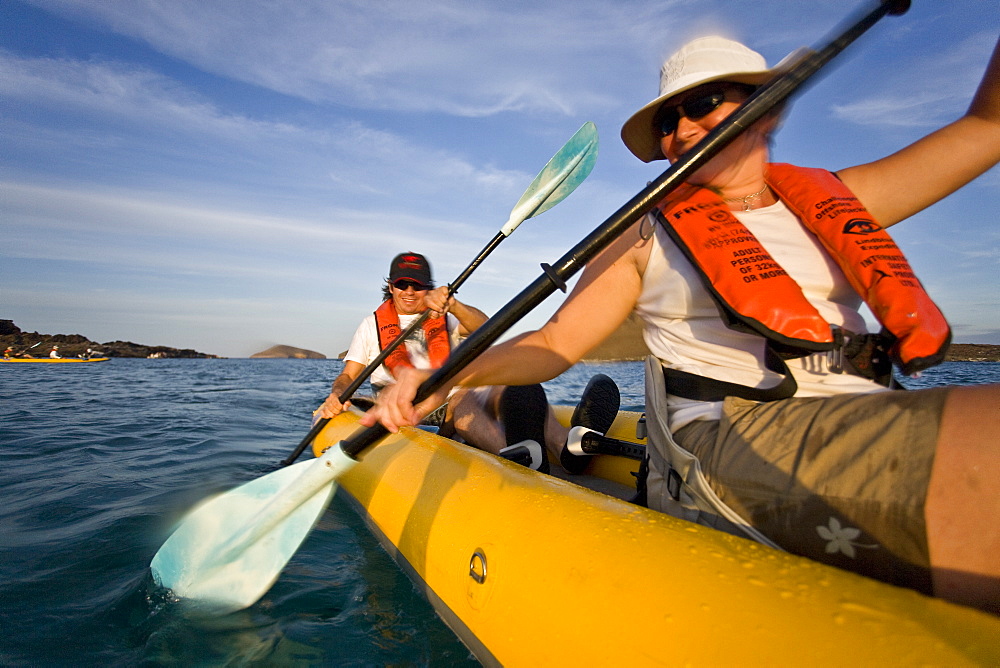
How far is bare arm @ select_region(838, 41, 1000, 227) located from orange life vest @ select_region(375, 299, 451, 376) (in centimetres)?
337

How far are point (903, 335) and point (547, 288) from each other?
0.88 m

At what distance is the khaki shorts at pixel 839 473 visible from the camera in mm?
989

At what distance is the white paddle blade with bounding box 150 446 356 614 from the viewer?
7.18ft

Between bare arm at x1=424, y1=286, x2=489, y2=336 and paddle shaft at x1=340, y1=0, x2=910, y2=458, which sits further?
bare arm at x1=424, y1=286, x2=489, y2=336

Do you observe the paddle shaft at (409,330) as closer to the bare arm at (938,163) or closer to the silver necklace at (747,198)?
the silver necklace at (747,198)

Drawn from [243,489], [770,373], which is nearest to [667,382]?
[770,373]

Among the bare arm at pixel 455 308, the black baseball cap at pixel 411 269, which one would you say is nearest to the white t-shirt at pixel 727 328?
the bare arm at pixel 455 308

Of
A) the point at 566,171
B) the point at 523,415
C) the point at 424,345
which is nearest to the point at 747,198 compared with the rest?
the point at 566,171

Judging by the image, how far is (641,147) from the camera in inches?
73.1

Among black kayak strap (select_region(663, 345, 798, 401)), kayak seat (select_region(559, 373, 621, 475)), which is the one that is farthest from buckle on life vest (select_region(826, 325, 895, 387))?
kayak seat (select_region(559, 373, 621, 475))

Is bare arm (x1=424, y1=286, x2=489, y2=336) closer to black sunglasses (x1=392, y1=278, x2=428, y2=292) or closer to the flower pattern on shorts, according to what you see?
black sunglasses (x1=392, y1=278, x2=428, y2=292)

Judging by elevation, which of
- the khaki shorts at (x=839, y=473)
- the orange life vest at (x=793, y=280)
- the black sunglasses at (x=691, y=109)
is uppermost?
the black sunglasses at (x=691, y=109)

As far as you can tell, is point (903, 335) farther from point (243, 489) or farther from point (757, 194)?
point (243, 489)

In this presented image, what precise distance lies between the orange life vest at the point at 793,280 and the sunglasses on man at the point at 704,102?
223 mm
